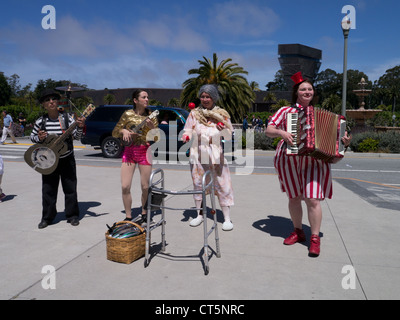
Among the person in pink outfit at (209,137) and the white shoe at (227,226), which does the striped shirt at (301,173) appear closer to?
the person in pink outfit at (209,137)

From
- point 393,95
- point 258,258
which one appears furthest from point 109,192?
point 393,95

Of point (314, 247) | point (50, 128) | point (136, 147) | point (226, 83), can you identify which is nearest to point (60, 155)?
point (50, 128)

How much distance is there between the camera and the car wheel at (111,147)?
13.6 meters

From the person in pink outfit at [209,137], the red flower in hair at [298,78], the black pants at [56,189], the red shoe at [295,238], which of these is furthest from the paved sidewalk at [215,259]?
the red flower in hair at [298,78]

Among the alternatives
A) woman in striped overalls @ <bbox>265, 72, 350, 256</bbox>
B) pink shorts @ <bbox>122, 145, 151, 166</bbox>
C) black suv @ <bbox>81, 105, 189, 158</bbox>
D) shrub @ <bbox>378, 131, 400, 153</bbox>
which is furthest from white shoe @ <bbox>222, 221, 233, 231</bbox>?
shrub @ <bbox>378, 131, 400, 153</bbox>

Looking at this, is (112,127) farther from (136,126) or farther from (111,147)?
(136,126)

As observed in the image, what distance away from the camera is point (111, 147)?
45.0ft

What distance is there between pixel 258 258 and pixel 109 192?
4.29 meters

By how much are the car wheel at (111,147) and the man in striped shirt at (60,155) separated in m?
8.42

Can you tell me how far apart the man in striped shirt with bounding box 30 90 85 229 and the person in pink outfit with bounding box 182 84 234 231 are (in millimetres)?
1583

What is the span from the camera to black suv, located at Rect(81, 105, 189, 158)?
1362 centimetres

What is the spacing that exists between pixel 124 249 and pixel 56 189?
2.00 m
